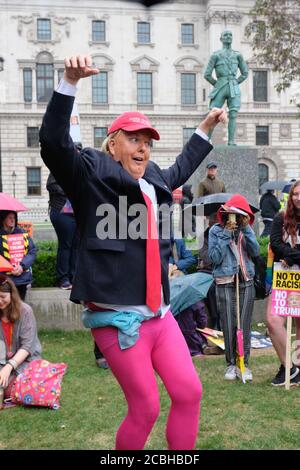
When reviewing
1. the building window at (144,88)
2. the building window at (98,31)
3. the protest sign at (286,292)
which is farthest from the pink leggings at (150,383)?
the building window at (98,31)

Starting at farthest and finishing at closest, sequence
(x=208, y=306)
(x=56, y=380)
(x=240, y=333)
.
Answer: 1. (x=208, y=306)
2. (x=240, y=333)
3. (x=56, y=380)

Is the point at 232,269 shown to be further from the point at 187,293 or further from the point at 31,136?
the point at 31,136

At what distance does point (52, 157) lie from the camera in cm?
233

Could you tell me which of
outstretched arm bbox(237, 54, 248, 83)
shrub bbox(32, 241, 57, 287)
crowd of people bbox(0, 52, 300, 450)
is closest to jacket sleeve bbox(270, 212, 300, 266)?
crowd of people bbox(0, 52, 300, 450)

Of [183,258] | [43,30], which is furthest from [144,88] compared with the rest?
[183,258]

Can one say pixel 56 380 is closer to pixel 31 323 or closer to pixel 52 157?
pixel 31 323

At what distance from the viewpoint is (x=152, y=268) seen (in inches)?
100

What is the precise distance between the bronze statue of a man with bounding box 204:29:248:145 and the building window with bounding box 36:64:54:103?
3327 centimetres

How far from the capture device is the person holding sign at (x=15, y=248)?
6125 millimetres

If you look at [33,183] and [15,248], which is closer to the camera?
[15,248]

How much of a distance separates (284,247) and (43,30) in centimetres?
4277
